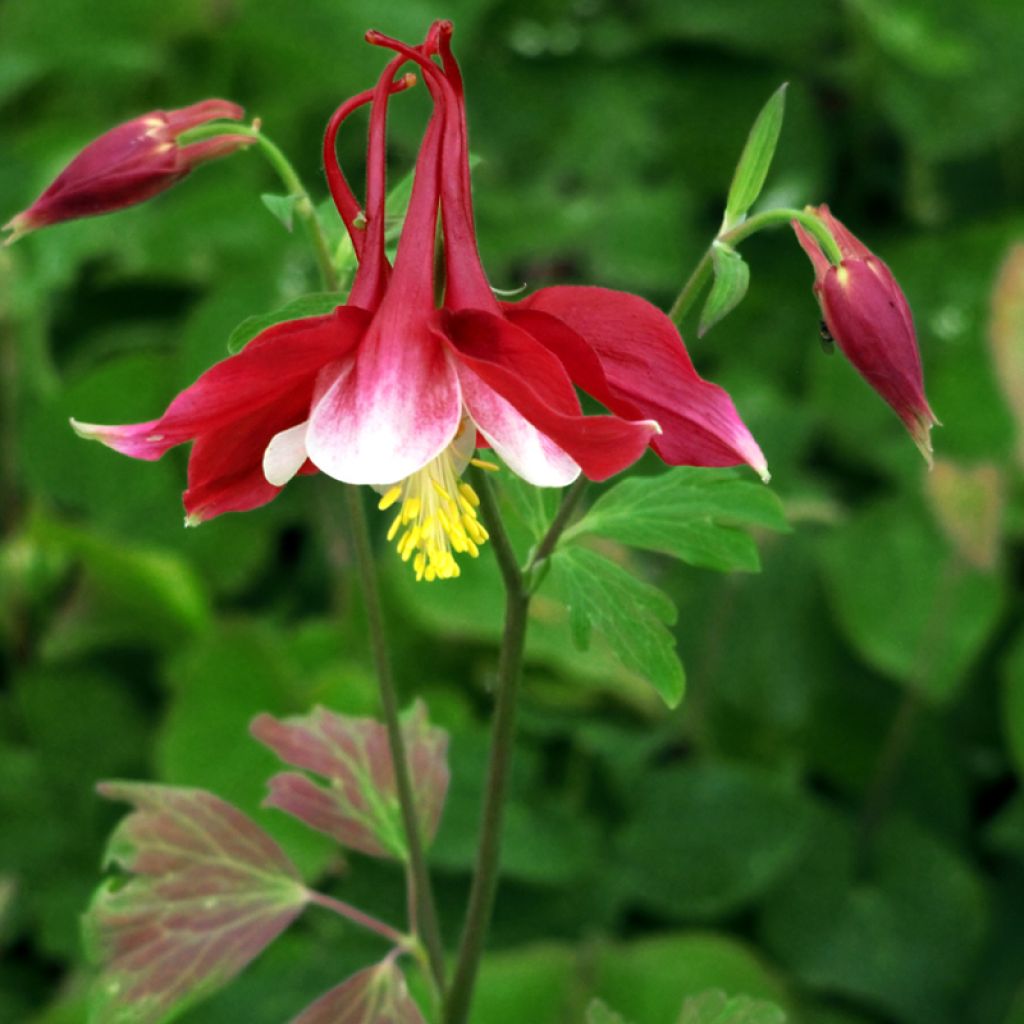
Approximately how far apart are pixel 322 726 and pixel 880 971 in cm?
69

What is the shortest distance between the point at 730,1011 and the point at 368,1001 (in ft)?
0.63

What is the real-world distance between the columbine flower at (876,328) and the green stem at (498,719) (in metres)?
0.15

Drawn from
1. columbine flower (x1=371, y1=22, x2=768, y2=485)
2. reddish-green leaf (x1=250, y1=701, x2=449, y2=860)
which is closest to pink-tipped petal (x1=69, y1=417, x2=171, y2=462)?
columbine flower (x1=371, y1=22, x2=768, y2=485)

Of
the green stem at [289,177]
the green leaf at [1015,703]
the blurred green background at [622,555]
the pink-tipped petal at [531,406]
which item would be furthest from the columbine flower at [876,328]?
the green leaf at [1015,703]

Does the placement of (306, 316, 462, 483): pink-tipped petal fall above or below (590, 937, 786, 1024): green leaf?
above

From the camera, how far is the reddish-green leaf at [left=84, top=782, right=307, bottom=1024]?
0.83m

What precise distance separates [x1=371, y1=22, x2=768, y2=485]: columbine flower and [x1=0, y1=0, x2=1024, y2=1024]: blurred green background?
0.74 metres

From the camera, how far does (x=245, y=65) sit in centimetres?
200

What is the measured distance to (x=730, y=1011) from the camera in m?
0.79

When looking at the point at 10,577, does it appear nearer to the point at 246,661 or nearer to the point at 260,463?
the point at 246,661

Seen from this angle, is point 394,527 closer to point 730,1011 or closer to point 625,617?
point 625,617

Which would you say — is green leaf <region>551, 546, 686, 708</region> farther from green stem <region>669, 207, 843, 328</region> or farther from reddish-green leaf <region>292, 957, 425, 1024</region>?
reddish-green leaf <region>292, 957, 425, 1024</region>

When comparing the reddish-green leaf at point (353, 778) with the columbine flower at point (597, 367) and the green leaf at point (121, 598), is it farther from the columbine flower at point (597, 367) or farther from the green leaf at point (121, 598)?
the green leaf at point (121, 598)

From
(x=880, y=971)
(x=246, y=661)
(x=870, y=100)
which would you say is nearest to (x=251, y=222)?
(x=246, y=661)
